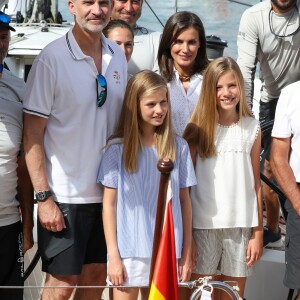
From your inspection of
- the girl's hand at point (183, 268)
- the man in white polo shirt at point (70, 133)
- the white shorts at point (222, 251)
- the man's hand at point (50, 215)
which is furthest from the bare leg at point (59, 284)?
the white shorts at point (222, 251)

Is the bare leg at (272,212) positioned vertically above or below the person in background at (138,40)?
below

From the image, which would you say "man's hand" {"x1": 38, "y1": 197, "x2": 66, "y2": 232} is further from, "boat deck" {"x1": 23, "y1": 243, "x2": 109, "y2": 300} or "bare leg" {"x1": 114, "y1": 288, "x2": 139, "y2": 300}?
"boat deck" {"x1": 23, "y1": 243, "x2": 109, "y2": 300}

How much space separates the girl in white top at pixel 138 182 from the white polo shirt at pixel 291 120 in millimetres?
634

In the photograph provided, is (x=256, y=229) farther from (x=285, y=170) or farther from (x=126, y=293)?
(x=126, y=293)

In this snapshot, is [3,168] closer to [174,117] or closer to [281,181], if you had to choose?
[174,117]

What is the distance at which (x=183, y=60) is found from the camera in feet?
14.7

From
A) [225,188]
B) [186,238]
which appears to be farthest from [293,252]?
[186,238]

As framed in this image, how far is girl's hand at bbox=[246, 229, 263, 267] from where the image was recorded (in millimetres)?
4180

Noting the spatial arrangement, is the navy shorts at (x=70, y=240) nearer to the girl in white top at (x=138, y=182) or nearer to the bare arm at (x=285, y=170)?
the girl in white top at (x=138, y=182)

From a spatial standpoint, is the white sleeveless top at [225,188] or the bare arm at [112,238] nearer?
the bare arm at [112,238]

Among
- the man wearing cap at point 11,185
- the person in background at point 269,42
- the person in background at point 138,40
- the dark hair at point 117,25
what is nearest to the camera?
the man wearing cap at point 11,185

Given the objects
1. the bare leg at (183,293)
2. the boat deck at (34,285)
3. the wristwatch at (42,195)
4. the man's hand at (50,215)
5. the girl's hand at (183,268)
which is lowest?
the boat deck at (34,285)

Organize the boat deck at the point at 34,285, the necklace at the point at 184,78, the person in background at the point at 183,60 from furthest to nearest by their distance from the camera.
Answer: the boat deck at the point at 34,285, the necklace at the point at 184,78, the person in background at the point at 183,60

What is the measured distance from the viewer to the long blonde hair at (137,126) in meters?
3.88
